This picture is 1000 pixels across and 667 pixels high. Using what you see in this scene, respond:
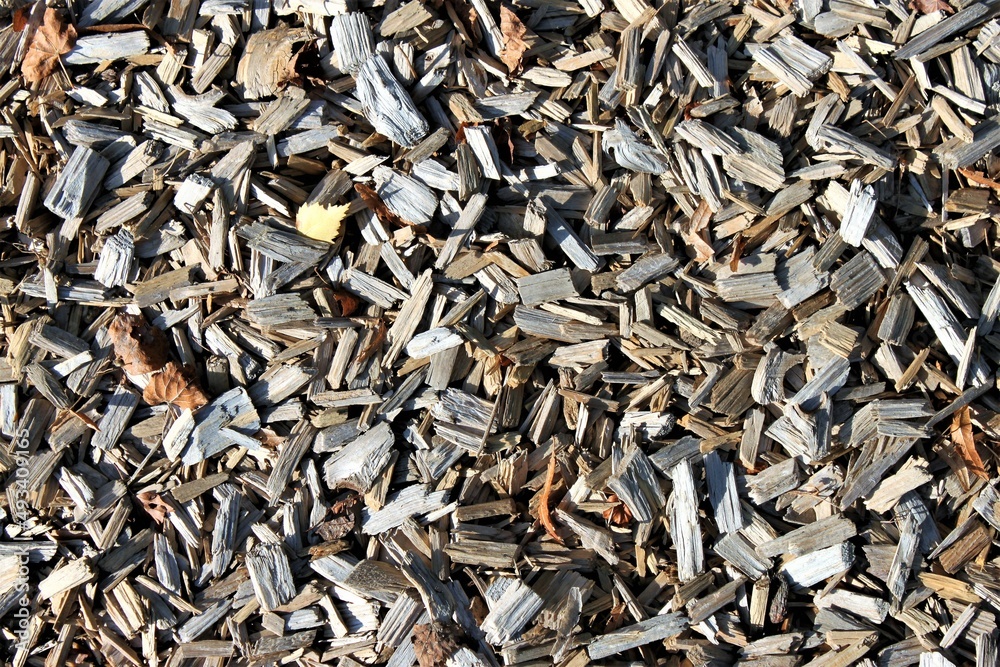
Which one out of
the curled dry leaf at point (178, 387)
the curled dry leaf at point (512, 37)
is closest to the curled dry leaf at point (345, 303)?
the curled dry leaf at point (178, 387)

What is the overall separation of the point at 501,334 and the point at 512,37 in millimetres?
820

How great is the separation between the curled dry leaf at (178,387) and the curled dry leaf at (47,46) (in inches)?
36.9

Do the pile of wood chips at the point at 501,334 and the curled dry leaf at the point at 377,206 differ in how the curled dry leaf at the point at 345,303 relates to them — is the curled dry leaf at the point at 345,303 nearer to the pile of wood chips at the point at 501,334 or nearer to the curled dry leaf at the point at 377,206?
the pile of wood chips at the point at 501,334

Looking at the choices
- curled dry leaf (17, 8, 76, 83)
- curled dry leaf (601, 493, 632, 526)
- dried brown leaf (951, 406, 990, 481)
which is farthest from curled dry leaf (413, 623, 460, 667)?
curled dry leaf (17, 8, 76, 83)

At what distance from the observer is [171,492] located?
209cm

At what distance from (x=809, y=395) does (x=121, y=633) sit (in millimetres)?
2024

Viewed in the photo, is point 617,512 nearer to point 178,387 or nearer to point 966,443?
point 966,443

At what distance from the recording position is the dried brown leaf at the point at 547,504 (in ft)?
6.47

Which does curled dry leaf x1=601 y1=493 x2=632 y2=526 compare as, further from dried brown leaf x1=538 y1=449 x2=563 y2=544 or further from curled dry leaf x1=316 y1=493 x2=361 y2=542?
curled dry leaf x1=316 y1=493 x2=361 y2=542

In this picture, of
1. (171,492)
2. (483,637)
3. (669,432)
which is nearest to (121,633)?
(171,492)

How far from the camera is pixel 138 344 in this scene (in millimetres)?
2035

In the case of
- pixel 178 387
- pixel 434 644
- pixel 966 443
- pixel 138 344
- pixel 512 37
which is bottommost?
pixel 434 644

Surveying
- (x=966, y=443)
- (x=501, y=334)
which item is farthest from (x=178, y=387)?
(x=966, y=443)

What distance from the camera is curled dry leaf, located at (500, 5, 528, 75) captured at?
2.04 meters
